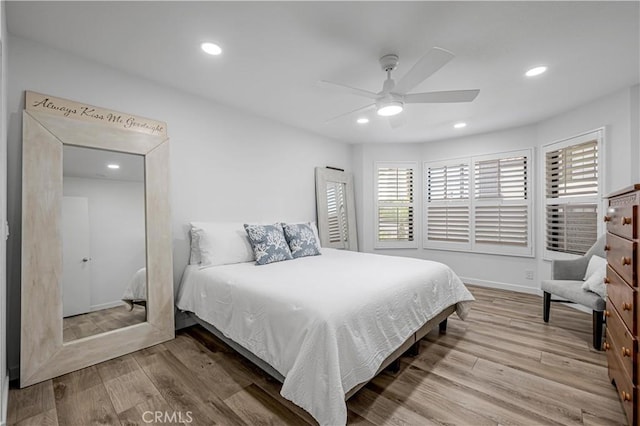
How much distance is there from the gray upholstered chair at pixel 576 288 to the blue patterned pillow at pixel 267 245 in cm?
283

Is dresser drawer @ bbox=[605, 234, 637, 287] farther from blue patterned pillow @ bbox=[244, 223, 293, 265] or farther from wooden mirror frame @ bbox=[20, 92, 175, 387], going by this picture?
wooden mirror frame @ bbox=[20, 92, 175, 387]

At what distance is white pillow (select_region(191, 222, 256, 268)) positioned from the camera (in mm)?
2740

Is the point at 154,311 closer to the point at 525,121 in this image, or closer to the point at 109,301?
the point at 109,301

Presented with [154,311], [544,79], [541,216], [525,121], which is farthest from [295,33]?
[541,216]

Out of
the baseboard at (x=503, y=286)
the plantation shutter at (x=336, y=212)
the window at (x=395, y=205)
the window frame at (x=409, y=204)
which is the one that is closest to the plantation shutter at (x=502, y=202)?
the baseboard at (x=503, y=286)

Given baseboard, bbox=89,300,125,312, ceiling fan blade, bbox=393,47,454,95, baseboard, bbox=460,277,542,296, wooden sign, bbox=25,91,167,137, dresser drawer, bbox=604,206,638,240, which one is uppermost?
ceiling fan blade, bbox=393,47,454,95

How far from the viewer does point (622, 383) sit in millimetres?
1567

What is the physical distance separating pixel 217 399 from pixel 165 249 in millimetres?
1456

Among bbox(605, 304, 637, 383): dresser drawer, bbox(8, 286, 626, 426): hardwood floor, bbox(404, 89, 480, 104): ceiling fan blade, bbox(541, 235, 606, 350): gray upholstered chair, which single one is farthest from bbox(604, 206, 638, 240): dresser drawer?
bbox(404, 89, 480, 104): ceiling fan blade

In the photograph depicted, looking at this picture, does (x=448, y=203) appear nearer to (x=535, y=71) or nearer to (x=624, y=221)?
(x=535, y=71)

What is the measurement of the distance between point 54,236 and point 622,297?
3.78 m

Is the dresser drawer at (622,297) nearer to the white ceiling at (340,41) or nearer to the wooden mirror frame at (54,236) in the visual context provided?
the white ceiling at (340,41)

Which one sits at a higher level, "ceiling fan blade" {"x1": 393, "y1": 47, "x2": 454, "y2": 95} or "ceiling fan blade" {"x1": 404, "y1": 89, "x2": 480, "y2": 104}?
"ceiling fan blade" {"x1": 393, "y1": 47, "x2": 454, "y2": 95}

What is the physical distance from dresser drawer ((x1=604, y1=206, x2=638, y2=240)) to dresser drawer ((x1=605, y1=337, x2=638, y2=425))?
756 mm
